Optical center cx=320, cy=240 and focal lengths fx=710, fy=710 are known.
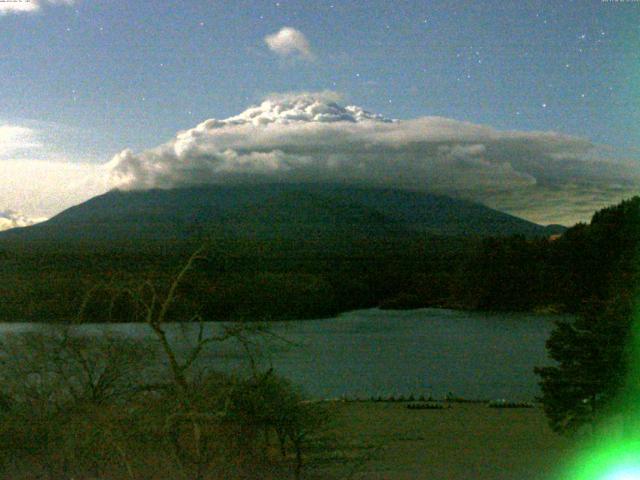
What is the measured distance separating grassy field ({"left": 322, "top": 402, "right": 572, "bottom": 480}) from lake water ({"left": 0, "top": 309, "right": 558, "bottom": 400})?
234cm

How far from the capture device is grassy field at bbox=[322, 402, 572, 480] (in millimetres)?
9609

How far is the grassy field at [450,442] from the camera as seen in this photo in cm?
961

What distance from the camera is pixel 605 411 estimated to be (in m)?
11.0

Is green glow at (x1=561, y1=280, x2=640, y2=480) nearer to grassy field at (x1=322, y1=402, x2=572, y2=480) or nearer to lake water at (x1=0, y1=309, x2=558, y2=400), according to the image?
grassy field at (x1=322, y1=402, x2=572, y2=480)

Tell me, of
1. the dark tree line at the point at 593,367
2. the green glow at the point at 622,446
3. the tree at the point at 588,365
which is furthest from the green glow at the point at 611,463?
the tree at the point at 588,365

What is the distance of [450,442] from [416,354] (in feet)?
49.3

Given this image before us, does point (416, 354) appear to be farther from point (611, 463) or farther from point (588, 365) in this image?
point (611, 463)

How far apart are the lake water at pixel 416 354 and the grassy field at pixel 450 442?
7.66ft

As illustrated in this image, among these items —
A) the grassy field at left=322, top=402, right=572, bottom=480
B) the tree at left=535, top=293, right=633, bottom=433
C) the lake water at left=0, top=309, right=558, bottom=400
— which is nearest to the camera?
the grassy field at left=322, top=402, right=572, bottom=480

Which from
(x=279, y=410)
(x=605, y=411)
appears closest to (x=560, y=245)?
(x=605, y=411)

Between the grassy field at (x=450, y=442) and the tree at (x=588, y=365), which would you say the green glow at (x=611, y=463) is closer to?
the grassy field at (x=450, y=442)

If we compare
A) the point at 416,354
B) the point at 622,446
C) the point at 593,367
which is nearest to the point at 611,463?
the point at 622,446

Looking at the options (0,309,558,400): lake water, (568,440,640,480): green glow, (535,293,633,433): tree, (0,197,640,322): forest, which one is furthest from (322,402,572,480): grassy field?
(0,197,640,322): forest

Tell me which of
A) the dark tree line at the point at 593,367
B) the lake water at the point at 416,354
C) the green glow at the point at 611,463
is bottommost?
the lake water at the point at 416,354
